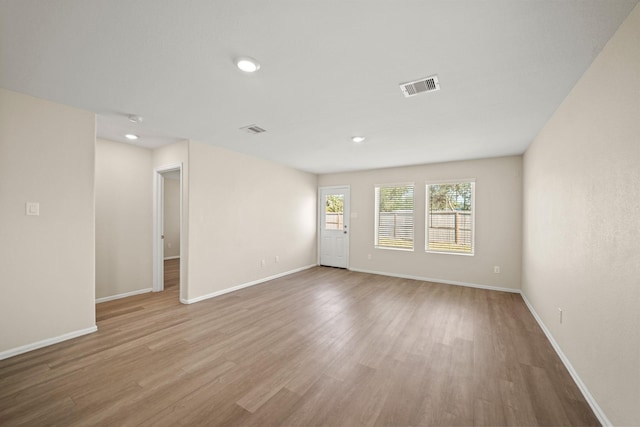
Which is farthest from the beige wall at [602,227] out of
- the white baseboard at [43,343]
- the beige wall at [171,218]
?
the beige wall at [171,218]

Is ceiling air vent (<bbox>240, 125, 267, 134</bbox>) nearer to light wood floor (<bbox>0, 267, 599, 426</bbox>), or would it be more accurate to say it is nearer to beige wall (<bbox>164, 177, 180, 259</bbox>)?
light wood floor (<bbox>0, 267, 599, 426</bbox>)

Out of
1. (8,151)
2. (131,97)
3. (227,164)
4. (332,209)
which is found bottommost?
(332,209)

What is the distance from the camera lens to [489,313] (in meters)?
3.60

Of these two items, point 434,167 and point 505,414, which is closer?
point 505,414

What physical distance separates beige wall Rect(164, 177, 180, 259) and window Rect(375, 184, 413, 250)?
631cm

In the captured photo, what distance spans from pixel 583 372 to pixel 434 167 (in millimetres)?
4056

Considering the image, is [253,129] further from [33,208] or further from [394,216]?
[394,216]

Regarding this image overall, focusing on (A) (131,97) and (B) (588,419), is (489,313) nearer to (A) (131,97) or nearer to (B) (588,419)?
(B) (588,419)

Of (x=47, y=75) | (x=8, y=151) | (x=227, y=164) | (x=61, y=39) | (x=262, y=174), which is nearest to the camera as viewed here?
(x=61, y=39)

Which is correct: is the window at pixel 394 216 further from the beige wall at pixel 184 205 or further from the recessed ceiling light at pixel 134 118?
the recessed ceiling light at pixel 134 118

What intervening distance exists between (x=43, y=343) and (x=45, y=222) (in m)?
1.24

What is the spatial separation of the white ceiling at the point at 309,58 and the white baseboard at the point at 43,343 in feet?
8.18

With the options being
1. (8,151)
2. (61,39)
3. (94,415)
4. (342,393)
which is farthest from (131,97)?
(342,393)

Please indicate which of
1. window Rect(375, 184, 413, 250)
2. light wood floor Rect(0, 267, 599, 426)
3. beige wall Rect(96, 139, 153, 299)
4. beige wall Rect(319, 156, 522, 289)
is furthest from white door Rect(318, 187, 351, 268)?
beige wall Rect(96, 139, 153, 299)
